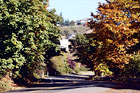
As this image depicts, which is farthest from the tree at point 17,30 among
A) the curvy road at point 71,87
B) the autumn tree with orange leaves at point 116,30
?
the autumn tree with orange leaves at point 116,30

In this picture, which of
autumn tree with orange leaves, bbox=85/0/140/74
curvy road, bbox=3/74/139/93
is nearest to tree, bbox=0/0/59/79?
curvy road, bbox=3/74/139/93

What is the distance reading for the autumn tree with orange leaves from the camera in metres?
16.2

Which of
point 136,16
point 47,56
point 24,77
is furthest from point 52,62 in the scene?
point 136,16

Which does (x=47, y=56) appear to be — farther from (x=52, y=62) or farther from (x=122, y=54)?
(x=122, y=54)

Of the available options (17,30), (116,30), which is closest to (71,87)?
(116,30)

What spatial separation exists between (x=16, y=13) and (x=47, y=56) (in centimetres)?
2037

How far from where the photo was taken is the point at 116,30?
52.2 ft

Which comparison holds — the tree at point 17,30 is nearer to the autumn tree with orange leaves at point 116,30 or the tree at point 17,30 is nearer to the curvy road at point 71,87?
the curvy road at point 71,87

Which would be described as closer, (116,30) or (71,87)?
(116,30)

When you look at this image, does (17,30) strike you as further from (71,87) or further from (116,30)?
(116,30)

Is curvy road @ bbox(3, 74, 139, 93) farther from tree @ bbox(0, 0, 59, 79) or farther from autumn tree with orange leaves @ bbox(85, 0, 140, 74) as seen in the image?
tree @ bbox(0, 0, 59, 79)

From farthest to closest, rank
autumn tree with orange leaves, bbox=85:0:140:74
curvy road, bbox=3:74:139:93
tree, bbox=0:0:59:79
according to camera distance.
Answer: tree, bbox=0:0:59:79 → autumn tree with orange leaves, bbox=85:0:140:74 → curvy road, bbox=3:74:139:93

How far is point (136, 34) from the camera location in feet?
58.3

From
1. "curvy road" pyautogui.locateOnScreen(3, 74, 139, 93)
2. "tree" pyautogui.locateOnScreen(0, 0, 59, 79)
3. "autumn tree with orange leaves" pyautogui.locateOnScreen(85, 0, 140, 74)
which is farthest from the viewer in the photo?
"tree" pyautogui.locateOnScreen(0, 0, 59, 79)
